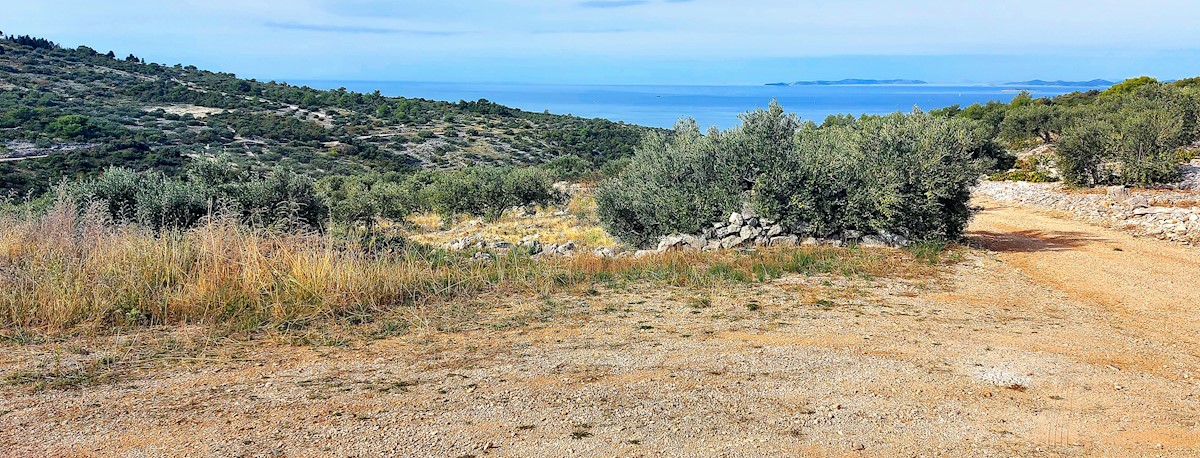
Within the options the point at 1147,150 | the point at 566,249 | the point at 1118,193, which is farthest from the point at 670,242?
the point at 1147,150

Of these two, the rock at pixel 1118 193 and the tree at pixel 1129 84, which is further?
the tree at pixel 1129 84

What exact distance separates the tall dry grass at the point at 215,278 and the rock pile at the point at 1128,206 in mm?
10568

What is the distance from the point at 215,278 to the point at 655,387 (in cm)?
427

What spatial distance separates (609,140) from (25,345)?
51.8m

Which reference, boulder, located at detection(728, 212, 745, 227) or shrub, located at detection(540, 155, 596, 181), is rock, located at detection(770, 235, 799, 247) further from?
shrub, located at detection(540, 155, 596, 181)

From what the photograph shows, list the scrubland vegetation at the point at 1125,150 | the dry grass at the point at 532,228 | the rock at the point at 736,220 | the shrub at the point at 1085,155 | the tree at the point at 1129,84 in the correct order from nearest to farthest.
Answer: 1. the rock at the point at 736,220
2. the dry grass at the point at 532,228
3. the scrubland vegetation at the point at 1125,150
4. the shrub at the point at 1085,155
5. the tree at the point at 1129,84

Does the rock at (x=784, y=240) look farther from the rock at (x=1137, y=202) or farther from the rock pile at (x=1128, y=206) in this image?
the rock at (x=1137, y=202)

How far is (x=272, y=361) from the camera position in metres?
5.12

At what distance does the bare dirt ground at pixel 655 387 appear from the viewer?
12.3ft

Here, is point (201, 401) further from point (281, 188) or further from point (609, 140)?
point (609, 140)

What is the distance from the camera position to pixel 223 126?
161 ft

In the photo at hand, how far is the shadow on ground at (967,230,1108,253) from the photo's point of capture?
12.3 meters

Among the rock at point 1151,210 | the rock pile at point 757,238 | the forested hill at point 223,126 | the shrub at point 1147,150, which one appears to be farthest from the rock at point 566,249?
the forested hill at point 223,126

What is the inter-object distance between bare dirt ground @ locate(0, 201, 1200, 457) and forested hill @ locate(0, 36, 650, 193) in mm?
26880
